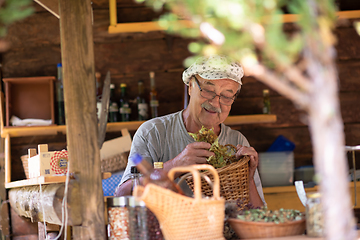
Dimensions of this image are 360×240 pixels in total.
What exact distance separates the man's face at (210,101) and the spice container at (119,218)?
0.89 metres

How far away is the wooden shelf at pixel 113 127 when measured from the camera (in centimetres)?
311

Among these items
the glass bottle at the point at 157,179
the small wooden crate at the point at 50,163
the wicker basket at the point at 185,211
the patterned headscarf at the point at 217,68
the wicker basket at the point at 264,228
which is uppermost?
the patterned headscarf at the point at 217,68

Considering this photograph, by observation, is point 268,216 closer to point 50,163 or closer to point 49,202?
point 49,202

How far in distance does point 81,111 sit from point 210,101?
783mm

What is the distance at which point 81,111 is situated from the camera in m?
1.51

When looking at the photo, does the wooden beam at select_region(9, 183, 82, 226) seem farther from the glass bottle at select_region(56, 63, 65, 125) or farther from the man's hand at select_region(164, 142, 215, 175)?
the glass bottle at select_region(56, 63, 65, 125)

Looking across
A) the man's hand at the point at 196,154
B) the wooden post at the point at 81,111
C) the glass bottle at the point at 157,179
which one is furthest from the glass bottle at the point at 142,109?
the glass bottle at the point at 157,179

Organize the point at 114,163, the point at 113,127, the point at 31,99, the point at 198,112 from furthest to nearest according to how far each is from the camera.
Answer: the point at 31,99 < the point at 113,127 < the point at 114,163 < the point at 198,112

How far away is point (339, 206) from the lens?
80cm

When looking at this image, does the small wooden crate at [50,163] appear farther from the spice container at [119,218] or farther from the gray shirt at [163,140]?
the spice container at [119,218]

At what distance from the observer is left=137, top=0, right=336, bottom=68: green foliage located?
31.5 inches

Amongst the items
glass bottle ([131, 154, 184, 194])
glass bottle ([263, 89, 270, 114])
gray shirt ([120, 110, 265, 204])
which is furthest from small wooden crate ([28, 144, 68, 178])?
glass bottle ([263, 89, 270, 114])

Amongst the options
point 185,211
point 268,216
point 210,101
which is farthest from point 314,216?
point 210,101

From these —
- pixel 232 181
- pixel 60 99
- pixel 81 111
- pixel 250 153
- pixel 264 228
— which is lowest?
pixel 264 228
